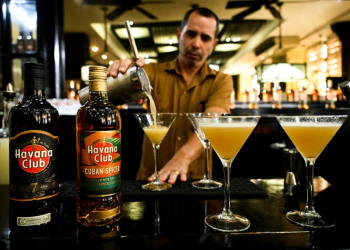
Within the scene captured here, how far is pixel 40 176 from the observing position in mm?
727

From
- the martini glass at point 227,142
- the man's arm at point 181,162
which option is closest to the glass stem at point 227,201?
the martini glass at point 227,142

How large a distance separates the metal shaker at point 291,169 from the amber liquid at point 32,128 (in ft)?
2.84

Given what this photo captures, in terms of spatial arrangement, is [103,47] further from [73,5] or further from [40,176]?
[40,176]

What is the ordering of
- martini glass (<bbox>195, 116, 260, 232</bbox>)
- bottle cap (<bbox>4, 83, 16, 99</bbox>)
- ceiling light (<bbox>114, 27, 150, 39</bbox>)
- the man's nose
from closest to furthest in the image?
martini glass (<bbox>195, 116, 260, 232</bbox>) → bottle cap (<bbox>4, 83, 16, 99</bbox>) → the man's nose → ceiling light (<bbox>114, 27, 150, 39</bbox>)

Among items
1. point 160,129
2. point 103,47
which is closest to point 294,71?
point 103,47

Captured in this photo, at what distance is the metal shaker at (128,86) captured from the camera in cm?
125

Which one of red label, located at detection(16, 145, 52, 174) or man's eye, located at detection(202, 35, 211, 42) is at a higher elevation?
man's eye, located at detection(202, 35, 211, 42)

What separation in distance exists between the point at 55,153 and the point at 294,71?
520 cm

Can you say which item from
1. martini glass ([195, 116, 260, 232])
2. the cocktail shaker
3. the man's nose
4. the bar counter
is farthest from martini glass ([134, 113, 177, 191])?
the man's nose

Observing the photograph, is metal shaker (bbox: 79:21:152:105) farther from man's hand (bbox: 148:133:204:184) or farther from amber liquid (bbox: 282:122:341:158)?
amber liquid (bbox: 282:122:341:158)

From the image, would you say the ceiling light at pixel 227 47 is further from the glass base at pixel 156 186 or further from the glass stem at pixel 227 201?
the glass stem at pixel 227 201

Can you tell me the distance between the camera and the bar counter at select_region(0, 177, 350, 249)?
0.68m

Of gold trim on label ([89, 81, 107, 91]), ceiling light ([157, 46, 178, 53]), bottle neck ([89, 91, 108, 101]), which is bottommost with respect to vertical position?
bottle neck ([89, 91, 108, 101])

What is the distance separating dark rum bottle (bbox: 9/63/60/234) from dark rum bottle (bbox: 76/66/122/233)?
0.25 ft
